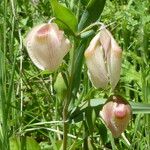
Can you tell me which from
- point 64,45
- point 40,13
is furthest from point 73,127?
point 40,13

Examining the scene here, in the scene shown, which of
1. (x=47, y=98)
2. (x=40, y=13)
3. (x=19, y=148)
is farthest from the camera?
→ (x=40, y=13)

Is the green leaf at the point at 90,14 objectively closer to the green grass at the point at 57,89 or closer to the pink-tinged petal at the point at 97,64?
the green grass at the point at 57,89

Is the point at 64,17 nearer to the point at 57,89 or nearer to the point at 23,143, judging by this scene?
the point at 57,89

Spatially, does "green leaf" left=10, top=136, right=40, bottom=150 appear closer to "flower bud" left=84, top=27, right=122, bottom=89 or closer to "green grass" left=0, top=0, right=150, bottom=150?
"green grass" left=0, top=0, right=150, bottom=150

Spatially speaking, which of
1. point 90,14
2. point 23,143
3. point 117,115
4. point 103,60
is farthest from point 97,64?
point 23,143

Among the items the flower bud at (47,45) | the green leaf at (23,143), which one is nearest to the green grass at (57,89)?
the green leaf at (23,143)

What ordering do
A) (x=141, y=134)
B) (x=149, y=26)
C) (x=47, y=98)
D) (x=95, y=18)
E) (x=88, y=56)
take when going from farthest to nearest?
1. (x=149, y=26)
2. (x=47, y=98)
3. (x=141, y=134)
4. (x=95, y=18)
5. (x=88, y=56)

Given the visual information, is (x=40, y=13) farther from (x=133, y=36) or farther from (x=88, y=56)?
(x=88, y=56)
